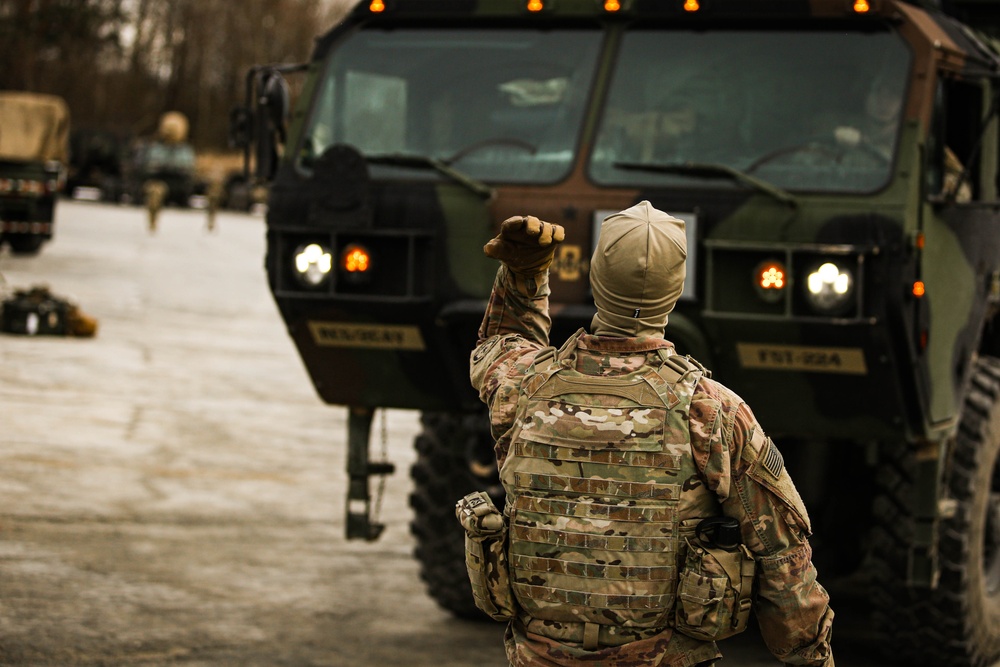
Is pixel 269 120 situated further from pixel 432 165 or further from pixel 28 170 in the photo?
pixel 28 170

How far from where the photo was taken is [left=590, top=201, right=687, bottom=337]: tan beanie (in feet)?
9.79

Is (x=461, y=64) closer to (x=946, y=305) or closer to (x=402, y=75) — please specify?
(x=402, y=75)

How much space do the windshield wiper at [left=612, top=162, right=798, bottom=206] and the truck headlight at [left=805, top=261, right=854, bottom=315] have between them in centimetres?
24

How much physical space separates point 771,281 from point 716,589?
92.4 inches

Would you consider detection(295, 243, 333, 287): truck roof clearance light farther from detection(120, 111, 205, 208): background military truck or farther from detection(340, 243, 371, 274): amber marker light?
detection(120, 111, 205, 208): background military truck

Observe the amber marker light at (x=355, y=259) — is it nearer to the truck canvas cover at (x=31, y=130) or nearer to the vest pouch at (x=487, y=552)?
the vest pouch at (x=487, y=552)

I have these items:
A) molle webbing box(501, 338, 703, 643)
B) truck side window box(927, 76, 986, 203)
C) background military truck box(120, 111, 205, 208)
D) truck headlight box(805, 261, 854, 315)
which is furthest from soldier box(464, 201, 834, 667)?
background military truck box(120, 111, 205, 208)

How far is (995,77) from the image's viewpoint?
17.4 feet

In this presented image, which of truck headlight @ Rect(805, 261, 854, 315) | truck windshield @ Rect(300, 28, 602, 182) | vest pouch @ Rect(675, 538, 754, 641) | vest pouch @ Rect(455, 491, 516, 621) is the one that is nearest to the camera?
vest pouch @ Rect(675, 538, 754, 641)

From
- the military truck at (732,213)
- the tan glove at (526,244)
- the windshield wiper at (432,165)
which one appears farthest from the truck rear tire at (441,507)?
the tan glove at (526,244)

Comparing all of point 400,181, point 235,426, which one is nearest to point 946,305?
point 400,181

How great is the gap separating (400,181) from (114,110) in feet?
208

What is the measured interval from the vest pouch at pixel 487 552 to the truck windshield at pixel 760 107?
2.44 m

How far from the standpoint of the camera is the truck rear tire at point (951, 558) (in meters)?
5.64
